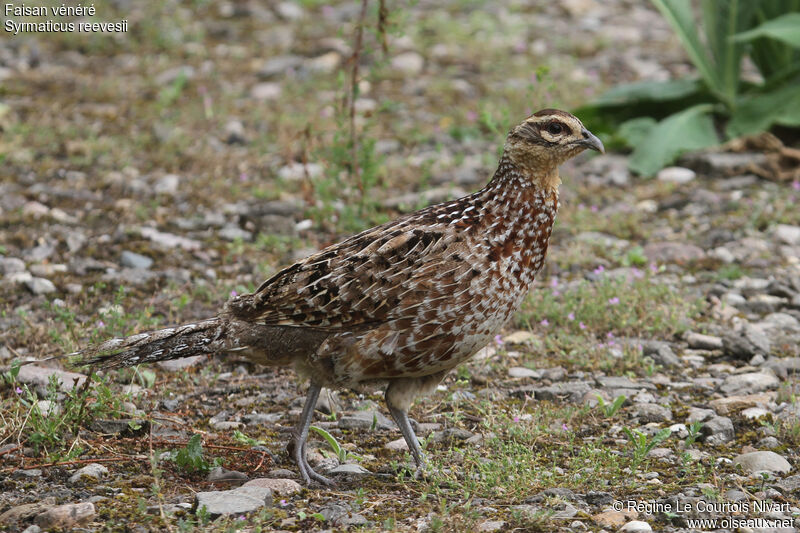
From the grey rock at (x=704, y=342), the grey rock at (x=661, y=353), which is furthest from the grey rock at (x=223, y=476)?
the grey rock at (x=704, y=342)

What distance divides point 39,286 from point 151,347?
2.59 m

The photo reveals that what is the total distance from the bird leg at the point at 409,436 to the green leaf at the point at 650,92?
6.37 meters

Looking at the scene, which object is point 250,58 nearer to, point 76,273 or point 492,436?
point 76,273

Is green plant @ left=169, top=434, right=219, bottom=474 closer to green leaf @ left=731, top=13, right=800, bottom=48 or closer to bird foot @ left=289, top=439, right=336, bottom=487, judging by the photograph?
bird foot @ left=289, top=439, right=336, bottom=487

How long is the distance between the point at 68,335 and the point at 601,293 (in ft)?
12.8

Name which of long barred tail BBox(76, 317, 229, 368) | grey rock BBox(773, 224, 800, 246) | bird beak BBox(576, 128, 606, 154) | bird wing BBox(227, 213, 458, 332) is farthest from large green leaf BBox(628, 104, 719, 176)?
long barred tail BBox(76, 317, 229, 368)

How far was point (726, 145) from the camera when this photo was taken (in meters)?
10.5

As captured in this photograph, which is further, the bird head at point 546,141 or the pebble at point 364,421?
the pebble at point 364,421

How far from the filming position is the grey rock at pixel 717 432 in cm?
585

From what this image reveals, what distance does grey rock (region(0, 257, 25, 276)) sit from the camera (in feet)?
25.7

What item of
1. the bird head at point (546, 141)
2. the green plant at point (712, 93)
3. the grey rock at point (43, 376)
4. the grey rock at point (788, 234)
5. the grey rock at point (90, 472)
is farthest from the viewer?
the green plant at point (712, 93)

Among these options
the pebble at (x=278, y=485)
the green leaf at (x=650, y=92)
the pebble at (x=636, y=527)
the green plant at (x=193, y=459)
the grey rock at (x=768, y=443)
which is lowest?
the grey rock at (x=768, y=443)

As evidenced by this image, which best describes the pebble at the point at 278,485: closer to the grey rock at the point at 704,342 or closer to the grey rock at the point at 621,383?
the grey rock at the point at 621,383

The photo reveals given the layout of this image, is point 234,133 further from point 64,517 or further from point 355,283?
point 64,517
